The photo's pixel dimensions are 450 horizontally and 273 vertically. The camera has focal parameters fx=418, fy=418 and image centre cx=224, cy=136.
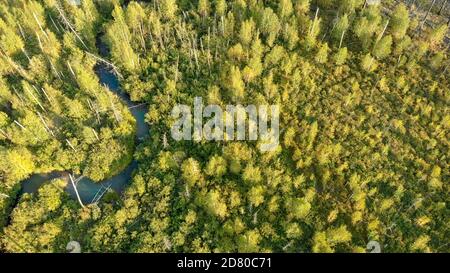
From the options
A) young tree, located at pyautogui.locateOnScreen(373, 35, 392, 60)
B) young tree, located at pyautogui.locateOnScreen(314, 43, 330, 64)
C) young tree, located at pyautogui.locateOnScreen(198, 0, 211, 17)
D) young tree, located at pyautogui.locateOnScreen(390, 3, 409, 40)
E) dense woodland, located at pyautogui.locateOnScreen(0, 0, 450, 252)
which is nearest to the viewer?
dense woodland, located at pyautogui.locateOnScreen(0, 0, 450, 252)

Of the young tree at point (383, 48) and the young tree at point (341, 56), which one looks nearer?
the young tree at point (383, 48)

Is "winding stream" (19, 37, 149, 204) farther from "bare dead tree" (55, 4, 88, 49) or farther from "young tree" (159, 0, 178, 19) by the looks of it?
"young tree" (159, 0, 178, 19)

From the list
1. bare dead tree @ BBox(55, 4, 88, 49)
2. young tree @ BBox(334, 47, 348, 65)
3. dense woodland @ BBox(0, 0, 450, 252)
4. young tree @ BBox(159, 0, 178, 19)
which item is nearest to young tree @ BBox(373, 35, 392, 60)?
dense woodland @ BBox(0, 0, 450, 252)

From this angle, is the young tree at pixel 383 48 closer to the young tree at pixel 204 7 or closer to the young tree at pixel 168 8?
the young tree at pixel 204 7

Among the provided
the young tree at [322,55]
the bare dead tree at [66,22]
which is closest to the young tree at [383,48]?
the young tree at [322,55]

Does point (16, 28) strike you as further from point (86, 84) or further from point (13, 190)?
point (13, 190)

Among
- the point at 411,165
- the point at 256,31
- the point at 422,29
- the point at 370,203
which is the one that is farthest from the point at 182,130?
the point at 422,29

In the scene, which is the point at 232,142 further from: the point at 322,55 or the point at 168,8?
the point at 168,8
